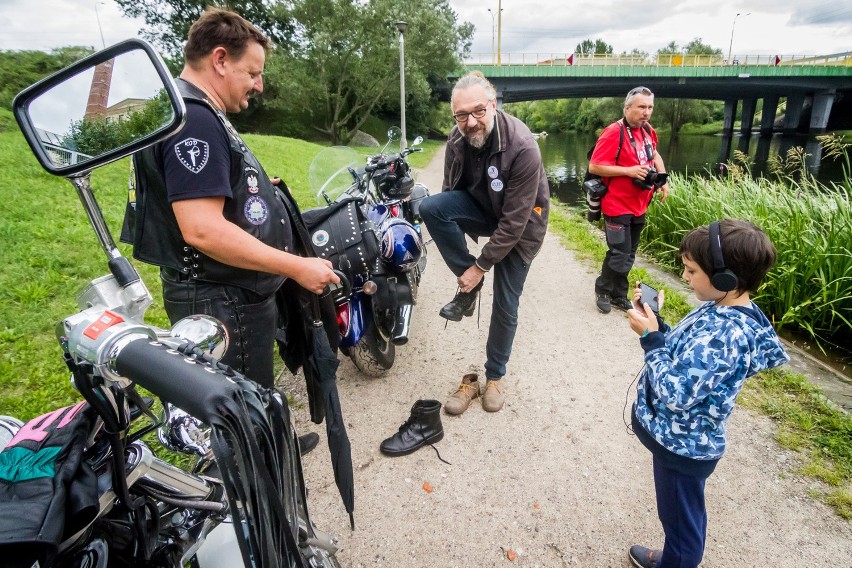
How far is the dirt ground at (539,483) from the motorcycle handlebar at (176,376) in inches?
66.7

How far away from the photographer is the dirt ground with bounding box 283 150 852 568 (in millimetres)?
2104

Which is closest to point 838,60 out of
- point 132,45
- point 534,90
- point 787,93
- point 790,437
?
point 787,93

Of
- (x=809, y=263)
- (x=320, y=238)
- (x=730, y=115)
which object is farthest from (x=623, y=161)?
(x=730, y=115)

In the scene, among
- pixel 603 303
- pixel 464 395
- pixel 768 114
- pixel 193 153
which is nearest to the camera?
pixel 193 153

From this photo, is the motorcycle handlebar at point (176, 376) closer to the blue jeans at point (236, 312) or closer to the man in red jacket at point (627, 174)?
the blue jeans at point (236, 312)

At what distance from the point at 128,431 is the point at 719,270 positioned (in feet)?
5.90

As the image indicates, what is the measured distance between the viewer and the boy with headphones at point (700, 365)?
1580 millimetres

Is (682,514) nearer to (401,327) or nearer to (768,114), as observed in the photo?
(401,327)

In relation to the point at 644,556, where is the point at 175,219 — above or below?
above

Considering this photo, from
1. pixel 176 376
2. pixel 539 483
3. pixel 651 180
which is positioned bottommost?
pixel 539 483

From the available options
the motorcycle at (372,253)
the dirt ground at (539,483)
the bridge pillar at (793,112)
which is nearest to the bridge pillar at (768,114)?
the bridge pillar at (793,112)

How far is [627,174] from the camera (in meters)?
4.16

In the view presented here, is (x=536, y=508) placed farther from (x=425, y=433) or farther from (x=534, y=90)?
(x=534, y=90)

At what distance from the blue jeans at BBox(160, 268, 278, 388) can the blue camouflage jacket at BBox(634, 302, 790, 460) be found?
4.92ft
